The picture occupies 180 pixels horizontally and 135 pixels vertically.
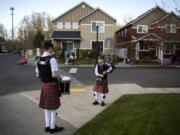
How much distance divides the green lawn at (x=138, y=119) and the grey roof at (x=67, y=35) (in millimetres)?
34351

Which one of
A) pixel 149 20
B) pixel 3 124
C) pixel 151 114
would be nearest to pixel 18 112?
pixel 3 124

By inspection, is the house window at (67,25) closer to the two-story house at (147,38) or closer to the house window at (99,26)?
the house window at (99,26)

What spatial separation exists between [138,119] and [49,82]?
2.57 m

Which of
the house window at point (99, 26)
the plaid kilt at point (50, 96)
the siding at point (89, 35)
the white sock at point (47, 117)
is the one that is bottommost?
the white sock at point (47, 117)

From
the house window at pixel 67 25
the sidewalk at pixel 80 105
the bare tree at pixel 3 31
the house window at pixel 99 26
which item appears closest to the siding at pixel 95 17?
the house window at pixel 99 26

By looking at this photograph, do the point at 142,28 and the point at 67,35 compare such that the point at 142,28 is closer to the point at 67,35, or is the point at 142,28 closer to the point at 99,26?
the point at 99,26

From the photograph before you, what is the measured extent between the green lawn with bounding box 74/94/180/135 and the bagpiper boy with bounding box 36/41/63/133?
0.74 meters

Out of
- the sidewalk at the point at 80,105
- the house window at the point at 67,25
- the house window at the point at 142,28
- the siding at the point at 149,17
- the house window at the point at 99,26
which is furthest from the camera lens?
the house window at the point at 67,25

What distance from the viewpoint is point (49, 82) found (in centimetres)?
615

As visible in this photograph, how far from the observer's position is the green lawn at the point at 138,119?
6.13 metres

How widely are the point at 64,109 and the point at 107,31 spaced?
119ft

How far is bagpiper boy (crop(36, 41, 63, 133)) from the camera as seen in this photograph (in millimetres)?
5930

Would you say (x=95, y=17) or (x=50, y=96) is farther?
(x=95, y=17)

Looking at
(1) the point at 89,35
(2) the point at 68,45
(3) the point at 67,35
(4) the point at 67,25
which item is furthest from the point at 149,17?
(4) the point at 67,25
